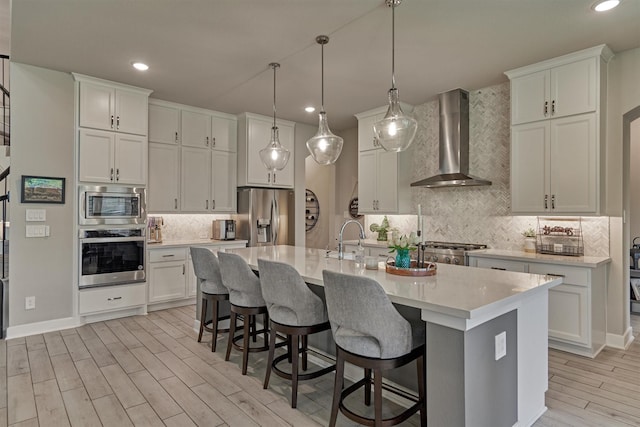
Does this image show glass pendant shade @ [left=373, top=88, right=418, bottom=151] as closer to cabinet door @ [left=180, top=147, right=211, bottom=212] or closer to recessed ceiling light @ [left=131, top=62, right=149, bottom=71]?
recessed ceiling light @ [left=131, top=62, right=149, bottom=71]

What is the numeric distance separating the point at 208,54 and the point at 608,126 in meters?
3.92

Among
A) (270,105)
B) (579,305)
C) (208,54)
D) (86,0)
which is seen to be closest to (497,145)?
(579,305)

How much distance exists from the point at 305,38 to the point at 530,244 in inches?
127

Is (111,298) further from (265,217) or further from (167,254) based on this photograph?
(265,217)

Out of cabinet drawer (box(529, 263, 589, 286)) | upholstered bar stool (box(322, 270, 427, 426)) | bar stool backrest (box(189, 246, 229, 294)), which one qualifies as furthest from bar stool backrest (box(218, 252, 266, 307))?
cabinet drawer (box(529, 263, 589, 286))

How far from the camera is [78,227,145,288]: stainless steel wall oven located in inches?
162

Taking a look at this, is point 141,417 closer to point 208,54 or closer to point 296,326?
point 296,326

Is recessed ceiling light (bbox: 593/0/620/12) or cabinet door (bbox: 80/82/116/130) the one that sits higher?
recessed ceiling light (bbox: 593/0/620/12)

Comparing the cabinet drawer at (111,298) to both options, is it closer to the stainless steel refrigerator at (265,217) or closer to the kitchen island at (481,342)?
the stainless steel refrigerator at (265,217)

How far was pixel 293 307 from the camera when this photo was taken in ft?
7.77

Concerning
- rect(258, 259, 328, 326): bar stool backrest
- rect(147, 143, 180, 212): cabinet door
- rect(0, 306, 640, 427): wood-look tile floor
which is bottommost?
rect(0, 306, 640, 427): wood-look tile floor

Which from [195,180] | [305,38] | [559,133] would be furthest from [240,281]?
[559,133]

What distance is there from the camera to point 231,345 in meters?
3.14

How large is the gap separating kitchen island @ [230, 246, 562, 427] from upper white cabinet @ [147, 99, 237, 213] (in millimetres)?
3454
